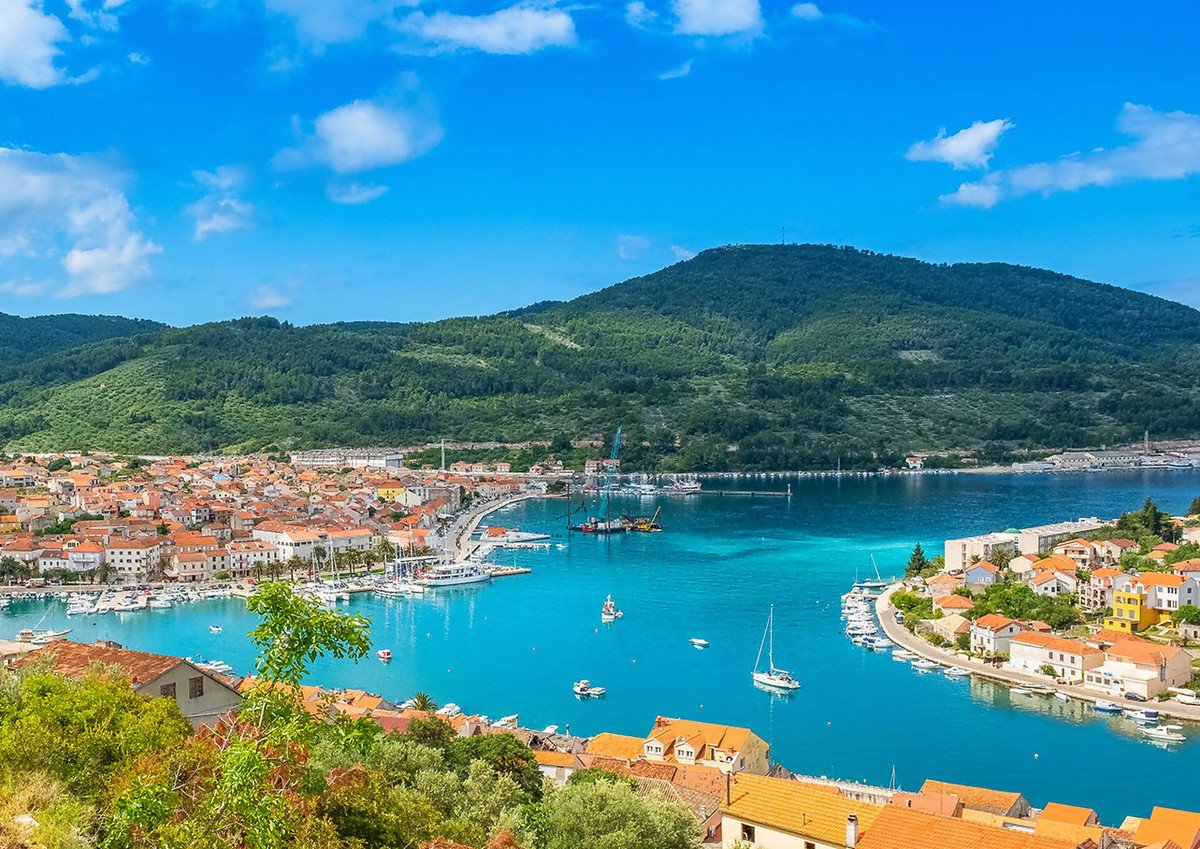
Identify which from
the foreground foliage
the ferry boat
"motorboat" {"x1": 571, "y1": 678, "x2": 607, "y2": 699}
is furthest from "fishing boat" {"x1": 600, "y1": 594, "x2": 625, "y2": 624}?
the foreground foliage

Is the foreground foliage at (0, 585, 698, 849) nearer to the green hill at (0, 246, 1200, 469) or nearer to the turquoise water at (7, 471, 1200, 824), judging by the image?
the turquoise water at (7, 471, 1200, 824)

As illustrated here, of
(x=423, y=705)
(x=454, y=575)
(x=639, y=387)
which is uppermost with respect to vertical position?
(x=639, y=387)

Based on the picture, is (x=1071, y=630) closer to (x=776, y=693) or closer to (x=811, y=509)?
(x=776, y=693)

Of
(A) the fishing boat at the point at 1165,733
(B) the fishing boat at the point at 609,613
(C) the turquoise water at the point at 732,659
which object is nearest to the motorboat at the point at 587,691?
(C) the turquoise water at the point at 732,659

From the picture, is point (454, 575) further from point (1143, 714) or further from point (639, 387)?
point (639, 387)

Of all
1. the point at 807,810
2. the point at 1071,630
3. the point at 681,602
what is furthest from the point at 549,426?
the point at 807,810

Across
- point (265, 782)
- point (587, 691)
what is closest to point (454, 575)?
point (587, 691)
